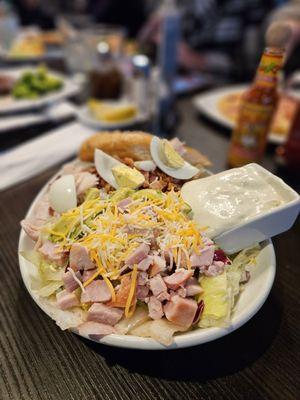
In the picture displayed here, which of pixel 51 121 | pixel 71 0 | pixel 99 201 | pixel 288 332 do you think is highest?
pixel 71 0

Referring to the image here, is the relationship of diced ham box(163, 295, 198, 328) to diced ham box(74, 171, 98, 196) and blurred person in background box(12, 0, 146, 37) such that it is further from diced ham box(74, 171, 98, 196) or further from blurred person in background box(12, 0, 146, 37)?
blurred person in background box(12, 0, 146, 37)

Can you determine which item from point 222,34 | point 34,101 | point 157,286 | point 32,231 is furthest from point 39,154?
point 222,34

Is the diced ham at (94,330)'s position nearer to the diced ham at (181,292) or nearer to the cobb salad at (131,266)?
the cobb salad at (131,266)

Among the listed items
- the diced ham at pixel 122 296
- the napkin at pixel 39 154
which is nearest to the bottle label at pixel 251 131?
the napkin at pixel 39 154

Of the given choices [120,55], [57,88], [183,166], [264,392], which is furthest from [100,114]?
[264,392]

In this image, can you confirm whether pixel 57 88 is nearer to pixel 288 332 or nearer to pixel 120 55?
pixel 120 55
